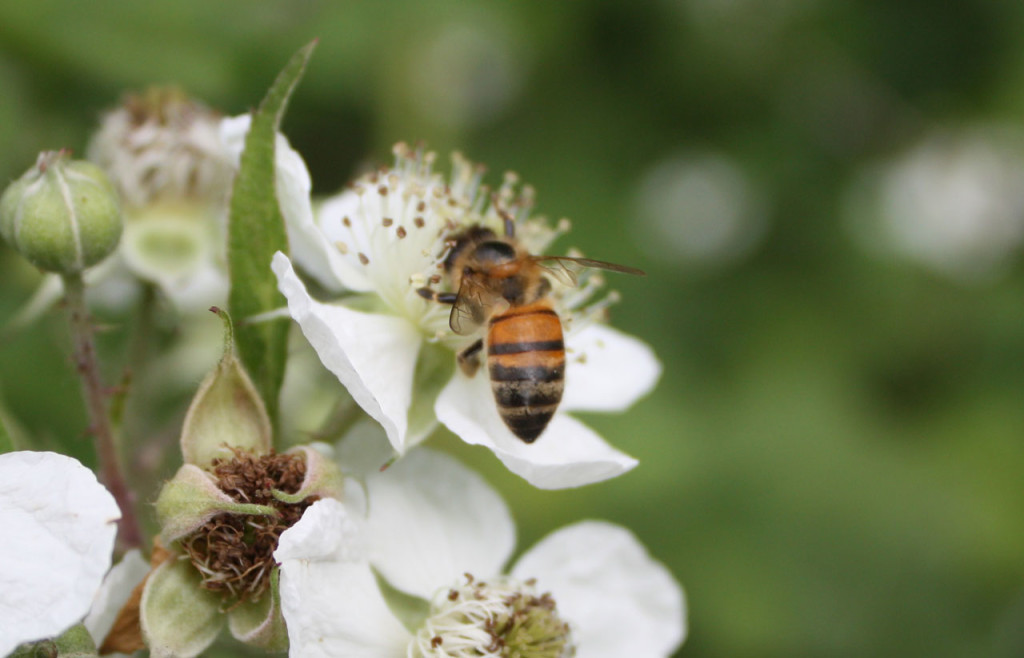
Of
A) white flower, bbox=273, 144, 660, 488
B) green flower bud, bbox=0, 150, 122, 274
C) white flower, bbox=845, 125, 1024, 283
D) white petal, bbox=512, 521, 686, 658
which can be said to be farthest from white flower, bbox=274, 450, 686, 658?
white flower, bbox=845, 125, 1024, 283

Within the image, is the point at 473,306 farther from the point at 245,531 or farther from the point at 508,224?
the point at 245,531

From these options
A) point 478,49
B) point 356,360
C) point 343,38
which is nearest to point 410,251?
point 356,360

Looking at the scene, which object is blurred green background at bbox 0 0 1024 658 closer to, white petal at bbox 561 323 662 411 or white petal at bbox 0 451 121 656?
white petal at bbox 561 323 662 411

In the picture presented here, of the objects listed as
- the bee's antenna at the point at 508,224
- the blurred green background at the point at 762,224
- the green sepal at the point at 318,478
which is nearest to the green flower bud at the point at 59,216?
the green sepal at the point at 318,478

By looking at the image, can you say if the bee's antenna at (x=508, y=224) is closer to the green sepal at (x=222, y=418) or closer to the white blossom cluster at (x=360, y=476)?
the white blossom cluster at (x=360, y=476)

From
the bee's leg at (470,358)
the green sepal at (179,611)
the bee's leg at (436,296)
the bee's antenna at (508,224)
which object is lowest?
the green sepal at (179,611)

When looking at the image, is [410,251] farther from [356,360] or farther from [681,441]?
[681,441]
